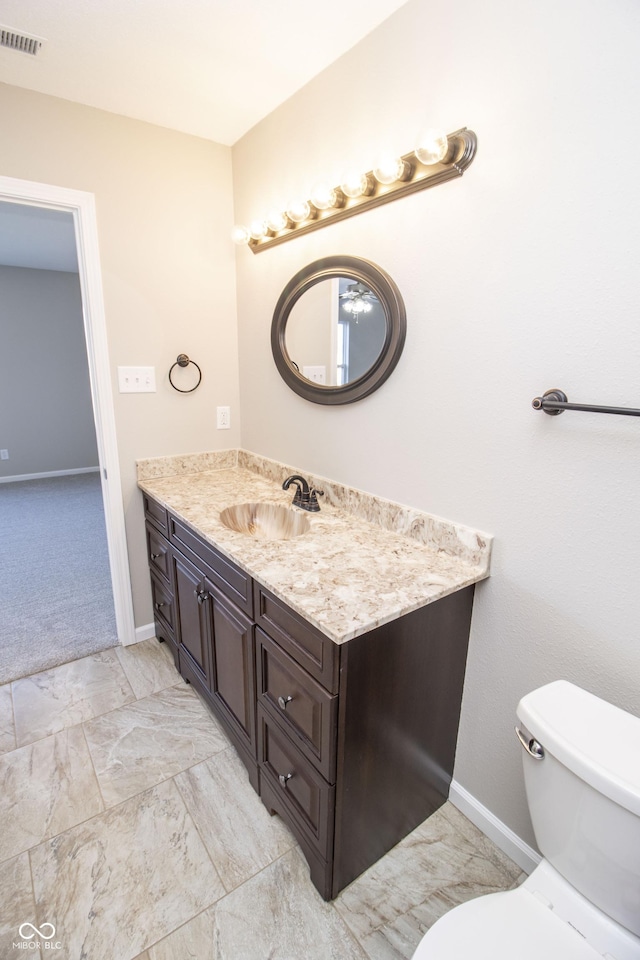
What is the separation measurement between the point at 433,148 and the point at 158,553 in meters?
1.85

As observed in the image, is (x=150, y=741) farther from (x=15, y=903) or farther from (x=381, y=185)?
(x=381, y=185)

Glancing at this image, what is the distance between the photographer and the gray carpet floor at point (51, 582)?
2.25 m

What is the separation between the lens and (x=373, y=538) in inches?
58.3

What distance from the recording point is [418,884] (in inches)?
48.9

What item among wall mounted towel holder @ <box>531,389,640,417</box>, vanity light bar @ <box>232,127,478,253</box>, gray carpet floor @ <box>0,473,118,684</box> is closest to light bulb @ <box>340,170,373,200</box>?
vanity light bar @ <box>232,127,478,253</box>

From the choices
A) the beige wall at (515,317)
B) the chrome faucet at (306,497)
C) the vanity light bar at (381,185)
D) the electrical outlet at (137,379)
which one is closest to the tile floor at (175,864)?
the beige wall at (515,317)

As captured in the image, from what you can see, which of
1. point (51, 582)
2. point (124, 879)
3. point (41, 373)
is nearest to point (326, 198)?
point (124, 879)

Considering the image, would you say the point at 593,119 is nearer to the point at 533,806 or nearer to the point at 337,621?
the point at 337,621

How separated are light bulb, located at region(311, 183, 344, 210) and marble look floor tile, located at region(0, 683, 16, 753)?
2.28m

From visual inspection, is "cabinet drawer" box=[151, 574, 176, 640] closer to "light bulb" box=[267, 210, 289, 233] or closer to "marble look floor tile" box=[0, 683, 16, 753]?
"marble look floor tile" box=[0, 683, 16, 753]

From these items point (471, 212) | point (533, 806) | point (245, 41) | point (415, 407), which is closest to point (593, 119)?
point (471, 212)

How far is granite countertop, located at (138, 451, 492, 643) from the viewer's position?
107cm

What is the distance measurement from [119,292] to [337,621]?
5.76 ft

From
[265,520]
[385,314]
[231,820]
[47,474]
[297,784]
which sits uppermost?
[385,314]
